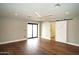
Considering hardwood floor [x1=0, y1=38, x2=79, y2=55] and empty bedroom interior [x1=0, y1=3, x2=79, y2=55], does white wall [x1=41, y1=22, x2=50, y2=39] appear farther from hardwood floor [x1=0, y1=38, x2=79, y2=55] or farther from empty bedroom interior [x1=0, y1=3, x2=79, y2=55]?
hardwood floor [x1=0, y1=38, x2=79, y2=55]

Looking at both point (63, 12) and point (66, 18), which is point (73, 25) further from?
point (63, 12)

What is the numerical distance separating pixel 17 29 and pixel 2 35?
0.30 m

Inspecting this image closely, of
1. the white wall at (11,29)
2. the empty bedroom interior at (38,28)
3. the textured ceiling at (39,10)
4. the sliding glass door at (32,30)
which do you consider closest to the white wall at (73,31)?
the empty bedroom interior at (38,28)

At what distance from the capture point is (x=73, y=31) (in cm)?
159

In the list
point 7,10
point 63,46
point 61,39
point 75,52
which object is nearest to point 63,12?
point 61,39

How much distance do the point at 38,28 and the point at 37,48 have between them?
1.37 ft

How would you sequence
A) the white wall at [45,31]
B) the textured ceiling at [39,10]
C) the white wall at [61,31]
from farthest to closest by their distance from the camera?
the white wall at [45,31], the white wall at [61,31], the textured ceiling at [39,10]

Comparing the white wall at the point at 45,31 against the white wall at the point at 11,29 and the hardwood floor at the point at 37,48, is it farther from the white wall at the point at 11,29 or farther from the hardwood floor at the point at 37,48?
the white wall at the point at 11,29

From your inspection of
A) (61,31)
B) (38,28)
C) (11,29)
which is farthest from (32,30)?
(61,31)

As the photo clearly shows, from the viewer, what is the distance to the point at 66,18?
5.18 feet

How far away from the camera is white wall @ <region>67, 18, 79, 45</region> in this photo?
155 centimetres

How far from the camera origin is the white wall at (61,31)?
5.36ft

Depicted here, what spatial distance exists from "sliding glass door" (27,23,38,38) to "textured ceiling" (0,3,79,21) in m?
0.15

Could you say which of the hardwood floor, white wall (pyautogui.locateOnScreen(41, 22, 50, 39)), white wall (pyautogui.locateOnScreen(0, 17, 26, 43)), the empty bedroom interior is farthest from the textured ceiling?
the hardwood floor
